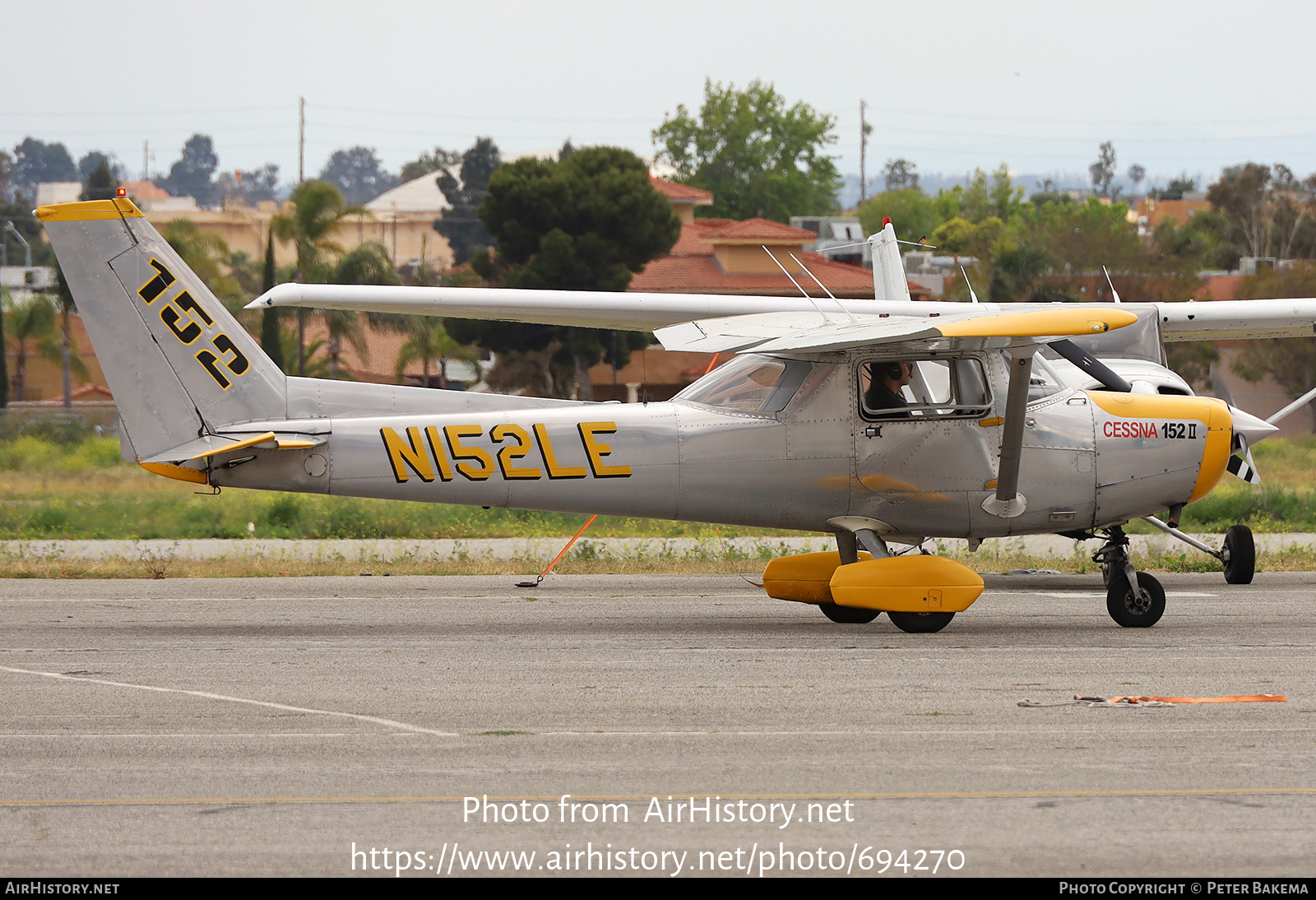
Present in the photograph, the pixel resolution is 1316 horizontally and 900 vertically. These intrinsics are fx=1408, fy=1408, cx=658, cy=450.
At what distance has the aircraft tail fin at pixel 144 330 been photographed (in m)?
10.9

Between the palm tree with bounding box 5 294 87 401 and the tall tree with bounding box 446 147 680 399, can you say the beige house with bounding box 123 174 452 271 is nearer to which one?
the palm tree with bounding box 5 294 87 401

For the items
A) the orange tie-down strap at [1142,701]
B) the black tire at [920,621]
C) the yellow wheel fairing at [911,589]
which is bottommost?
the black tire at [920,621]

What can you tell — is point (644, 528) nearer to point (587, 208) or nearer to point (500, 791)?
point (500, 791)

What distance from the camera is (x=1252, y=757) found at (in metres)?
6.79

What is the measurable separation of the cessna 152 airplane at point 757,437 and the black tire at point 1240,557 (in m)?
3.46

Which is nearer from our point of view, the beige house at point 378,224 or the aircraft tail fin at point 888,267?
the aircraft tail fin at point 888,267

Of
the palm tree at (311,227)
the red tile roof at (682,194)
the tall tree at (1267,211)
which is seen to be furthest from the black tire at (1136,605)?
the tall tree at (1267,211)

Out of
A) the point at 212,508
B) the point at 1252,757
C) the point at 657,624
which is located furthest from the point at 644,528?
the point at 1252,757

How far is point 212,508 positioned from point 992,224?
83.5 meters

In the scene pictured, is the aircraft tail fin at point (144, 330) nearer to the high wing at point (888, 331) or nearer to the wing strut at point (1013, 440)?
the high wing at point (888, 331)

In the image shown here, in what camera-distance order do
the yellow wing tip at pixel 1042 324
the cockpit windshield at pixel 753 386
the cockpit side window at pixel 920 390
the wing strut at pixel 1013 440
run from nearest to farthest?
the yellow wing tip at pixel 1042 324 < the wing strut at pixel 1013 440 < the cockpit side window at pixel 920 390 < the cockpit windshield at pixel 753 386

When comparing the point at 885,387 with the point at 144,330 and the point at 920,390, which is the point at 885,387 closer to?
the point at 920,390

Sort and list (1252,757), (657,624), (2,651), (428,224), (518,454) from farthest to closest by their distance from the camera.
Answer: (428,224) → (657,624) → (518,454) → (2,651) → (1252,757)

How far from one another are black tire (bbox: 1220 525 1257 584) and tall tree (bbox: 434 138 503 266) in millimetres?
108956
